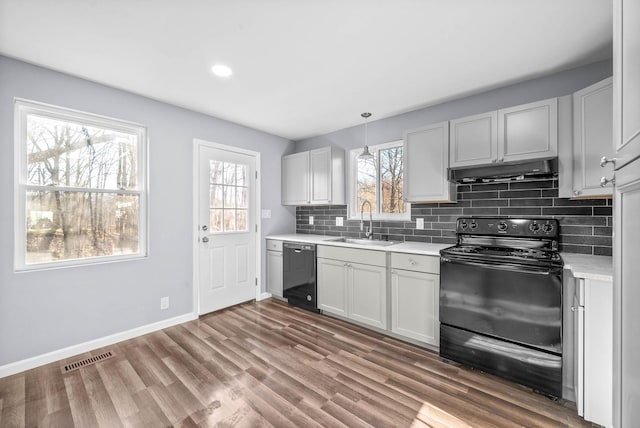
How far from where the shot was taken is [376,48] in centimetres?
205

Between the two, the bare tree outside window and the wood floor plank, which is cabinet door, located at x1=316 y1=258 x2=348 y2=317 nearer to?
the bare tree outside window

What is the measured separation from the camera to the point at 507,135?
236 cm

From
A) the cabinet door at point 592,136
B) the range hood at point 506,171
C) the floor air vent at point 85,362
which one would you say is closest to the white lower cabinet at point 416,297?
the range hood at point 506,171

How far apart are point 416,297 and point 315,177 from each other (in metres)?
2.09

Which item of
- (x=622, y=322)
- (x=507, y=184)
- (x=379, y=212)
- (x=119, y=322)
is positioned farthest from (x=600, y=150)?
Result: (x=119, y=322)

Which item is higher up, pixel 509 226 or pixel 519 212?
pixel 519 212

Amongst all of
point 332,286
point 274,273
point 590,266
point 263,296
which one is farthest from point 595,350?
point 263,296

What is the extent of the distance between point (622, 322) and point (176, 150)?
3.60 m

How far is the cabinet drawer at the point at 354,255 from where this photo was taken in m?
2.82

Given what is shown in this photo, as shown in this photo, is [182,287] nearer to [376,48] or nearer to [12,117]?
[12,117]

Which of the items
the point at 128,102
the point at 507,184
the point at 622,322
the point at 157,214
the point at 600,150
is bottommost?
the point at 622,322

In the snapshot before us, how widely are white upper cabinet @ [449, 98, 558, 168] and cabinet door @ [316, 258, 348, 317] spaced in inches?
64.0

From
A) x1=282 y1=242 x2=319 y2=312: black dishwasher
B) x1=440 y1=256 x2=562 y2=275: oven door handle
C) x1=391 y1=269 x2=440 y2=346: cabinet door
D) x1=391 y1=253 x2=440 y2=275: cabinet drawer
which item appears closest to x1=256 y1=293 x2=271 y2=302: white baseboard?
x1=282 y1=242 x2=319 y2=312: black dishwasher

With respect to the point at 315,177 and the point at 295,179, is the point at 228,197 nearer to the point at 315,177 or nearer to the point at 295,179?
the point at 295,179
